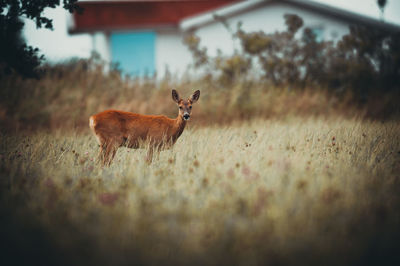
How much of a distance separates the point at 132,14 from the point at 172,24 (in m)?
2.32

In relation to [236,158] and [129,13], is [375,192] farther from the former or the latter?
[129,13]

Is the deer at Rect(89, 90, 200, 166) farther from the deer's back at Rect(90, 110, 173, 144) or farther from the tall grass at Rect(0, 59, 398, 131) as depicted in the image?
the tall grass at Rect(0, 59, 398, 131)

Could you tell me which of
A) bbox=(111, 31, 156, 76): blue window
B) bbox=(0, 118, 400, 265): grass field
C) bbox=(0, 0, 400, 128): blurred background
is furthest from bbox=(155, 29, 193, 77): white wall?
bbox=(0, 118, 400, 265): grass field

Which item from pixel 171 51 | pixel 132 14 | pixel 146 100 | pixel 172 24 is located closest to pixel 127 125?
pixel 146 100

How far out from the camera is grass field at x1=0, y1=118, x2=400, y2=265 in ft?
6.91

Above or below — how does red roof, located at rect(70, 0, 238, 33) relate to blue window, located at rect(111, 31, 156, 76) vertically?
above

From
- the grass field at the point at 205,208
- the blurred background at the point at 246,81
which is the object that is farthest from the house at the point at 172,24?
the grass field at the point at 205,208

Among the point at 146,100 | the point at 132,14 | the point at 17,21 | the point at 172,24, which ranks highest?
the point at 132,14

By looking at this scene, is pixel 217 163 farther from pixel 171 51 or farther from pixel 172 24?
pixel 171 51

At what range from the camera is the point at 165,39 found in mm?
16094

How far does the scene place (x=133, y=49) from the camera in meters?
16.0

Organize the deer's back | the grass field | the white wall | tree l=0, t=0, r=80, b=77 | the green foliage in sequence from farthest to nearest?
the white wall, the green foliage, tree l=0, t=0, r=80, b=77, the deer's back, the grass field

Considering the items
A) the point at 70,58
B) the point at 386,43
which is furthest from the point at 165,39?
the point at 386,43

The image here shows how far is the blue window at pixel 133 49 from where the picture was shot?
15883 mm
